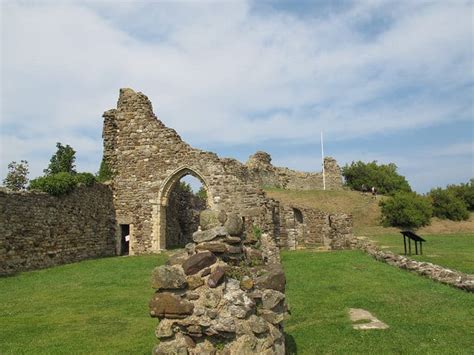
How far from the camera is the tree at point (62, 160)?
882 inches

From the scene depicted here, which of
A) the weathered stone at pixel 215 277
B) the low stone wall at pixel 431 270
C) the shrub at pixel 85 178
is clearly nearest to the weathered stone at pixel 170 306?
the weathered stone at pixel 215 277

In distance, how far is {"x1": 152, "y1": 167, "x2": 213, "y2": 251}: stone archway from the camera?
22.8 meters

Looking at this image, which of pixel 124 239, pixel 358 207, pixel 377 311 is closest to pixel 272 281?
pixel 377 311

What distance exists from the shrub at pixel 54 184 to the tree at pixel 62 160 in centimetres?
344

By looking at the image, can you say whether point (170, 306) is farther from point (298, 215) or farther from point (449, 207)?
point (449, 207)

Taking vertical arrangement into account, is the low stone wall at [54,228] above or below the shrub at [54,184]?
below

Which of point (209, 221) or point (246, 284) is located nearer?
point (246, 284)

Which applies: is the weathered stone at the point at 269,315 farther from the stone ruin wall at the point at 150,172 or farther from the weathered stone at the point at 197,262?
the stone ruin wall at the point at 150,172

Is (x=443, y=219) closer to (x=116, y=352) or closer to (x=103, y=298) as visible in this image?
(x=103, y=298)

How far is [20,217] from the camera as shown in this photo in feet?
53.9

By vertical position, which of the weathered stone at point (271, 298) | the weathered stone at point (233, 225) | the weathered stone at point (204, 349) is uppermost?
the weathered stone at point (233, 225)

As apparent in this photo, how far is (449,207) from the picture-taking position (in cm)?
3534

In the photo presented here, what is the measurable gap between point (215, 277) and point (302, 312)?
4.24m

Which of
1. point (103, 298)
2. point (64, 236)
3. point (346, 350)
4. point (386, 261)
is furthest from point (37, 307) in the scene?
point (386, 261)
